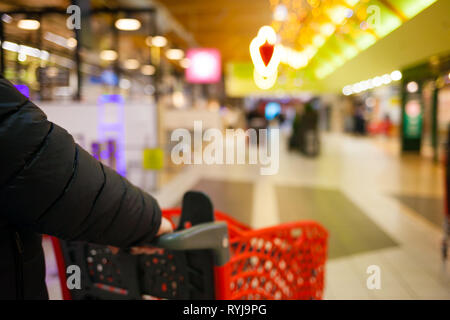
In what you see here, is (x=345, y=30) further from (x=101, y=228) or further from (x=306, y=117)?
(x=306, y=117)

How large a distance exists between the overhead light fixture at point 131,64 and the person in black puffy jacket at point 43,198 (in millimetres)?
18116

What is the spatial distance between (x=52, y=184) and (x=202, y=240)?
61 cm

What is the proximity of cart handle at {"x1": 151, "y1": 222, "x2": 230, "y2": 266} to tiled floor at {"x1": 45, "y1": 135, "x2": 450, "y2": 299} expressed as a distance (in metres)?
0.93

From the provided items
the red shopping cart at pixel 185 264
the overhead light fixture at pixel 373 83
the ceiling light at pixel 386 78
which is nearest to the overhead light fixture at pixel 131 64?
the overhead light fixture at pixel 373 83

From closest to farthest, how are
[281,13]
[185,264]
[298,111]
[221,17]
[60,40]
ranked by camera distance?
[185,264] < [60,40] < [281,13] < [221,17] < [298,111]

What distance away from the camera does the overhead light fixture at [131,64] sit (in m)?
18.4

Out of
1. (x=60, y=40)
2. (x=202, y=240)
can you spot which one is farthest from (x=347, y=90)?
(x=60, y=40)

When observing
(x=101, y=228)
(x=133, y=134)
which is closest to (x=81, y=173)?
(x=101, y=228)

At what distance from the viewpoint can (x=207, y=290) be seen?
4.78ft

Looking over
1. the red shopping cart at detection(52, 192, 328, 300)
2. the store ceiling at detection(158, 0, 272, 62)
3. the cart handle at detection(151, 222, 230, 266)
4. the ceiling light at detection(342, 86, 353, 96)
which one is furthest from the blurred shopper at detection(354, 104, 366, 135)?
the cart handle at detection(151, 222, 230, 266)

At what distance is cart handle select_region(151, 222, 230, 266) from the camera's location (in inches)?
51.5

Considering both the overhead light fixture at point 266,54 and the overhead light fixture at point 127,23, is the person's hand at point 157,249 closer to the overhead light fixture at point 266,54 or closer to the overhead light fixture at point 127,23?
the overhead light fixture at point 266,54

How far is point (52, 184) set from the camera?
0.88m

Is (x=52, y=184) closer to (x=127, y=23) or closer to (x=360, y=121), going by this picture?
(x=127, y=23)
